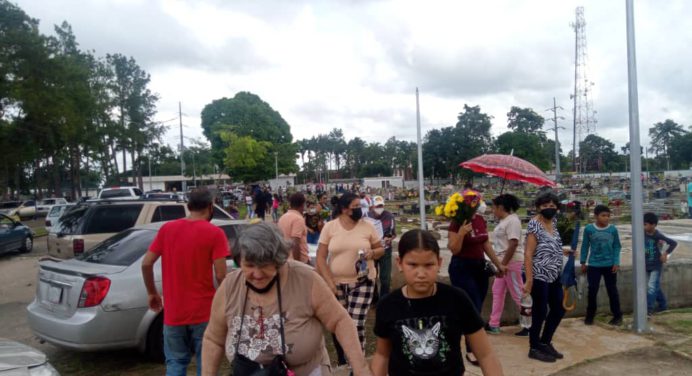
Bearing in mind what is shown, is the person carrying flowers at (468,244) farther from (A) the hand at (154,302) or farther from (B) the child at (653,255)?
(B) the child at (653,255)

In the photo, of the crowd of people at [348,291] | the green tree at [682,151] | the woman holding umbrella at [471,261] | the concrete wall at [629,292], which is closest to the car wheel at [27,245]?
the concrete wall at [629,292]

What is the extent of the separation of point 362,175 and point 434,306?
86483 millimetres

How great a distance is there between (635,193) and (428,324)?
4.41m

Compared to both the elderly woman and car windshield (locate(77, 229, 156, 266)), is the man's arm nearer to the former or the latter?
the elderly woman

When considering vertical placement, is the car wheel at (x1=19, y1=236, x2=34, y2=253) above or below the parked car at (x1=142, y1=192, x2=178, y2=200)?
below

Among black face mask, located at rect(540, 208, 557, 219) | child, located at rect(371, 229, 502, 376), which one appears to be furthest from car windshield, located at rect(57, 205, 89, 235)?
child, located at rect(371, 229, 502, 376)

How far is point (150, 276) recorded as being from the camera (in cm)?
363

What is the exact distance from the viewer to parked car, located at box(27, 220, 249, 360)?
4566mm

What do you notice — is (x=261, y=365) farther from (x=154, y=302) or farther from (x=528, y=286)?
(x=528, y=286)

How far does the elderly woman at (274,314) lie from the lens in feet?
7.41

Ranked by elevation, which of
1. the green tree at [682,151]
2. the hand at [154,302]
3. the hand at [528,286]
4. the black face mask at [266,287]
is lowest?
the hand at [528,286]

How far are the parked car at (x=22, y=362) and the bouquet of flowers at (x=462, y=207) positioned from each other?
3329mm

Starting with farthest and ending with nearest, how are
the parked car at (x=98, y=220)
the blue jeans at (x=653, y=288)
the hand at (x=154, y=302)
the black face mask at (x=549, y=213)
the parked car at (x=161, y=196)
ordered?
the parked car at (x=161, y=196), the parked car at (x=98, y=220), the blue jeans at (x=653, y=288), the black face mask at (x=549, y=213), the hand at (x=154, y=302)

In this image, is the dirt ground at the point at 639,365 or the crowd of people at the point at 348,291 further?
the dirt ground at the point at 639,365
